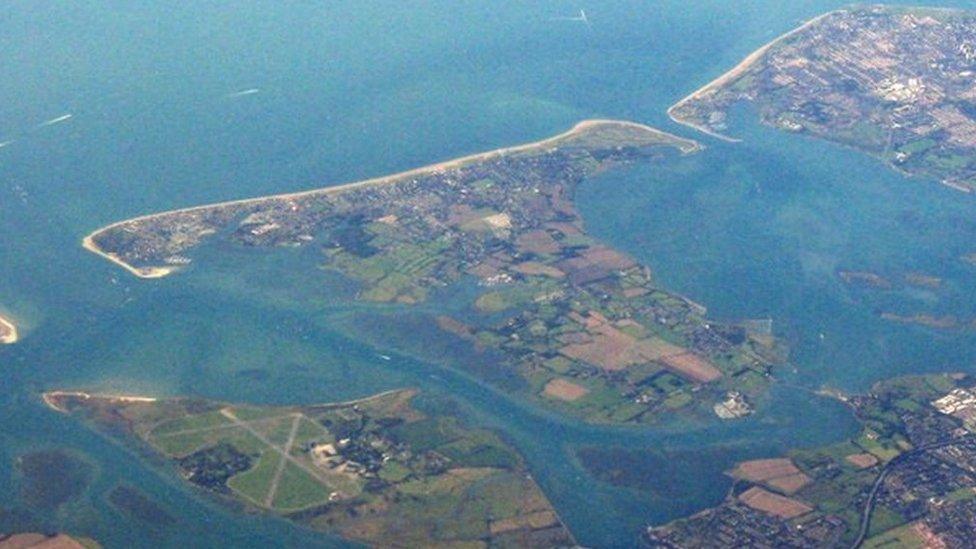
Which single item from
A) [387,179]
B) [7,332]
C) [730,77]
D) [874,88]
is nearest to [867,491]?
[387,179]

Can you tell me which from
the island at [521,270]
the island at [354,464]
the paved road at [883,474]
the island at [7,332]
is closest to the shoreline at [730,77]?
the island at [521,270]

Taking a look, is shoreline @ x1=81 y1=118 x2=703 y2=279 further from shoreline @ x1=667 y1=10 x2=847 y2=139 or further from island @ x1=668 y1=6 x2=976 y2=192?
island @ x1=668 y1=6 x2=976 y2=192

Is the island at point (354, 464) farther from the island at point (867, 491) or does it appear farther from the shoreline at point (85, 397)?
the island at point (867, 491)

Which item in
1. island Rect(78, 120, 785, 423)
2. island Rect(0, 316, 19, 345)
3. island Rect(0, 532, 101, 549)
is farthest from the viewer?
island Rect(0, 316, 19, 345)

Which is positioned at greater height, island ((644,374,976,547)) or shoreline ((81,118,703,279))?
shoreline ((81,118,703,279))

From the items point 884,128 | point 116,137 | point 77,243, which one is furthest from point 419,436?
point 884,128

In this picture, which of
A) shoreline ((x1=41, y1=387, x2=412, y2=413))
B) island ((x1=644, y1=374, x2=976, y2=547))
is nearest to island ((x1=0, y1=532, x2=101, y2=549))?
shoreline ((x1=41, y1=387, x2=412, y2=413))

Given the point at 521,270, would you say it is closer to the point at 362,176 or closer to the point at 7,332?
the point at 362,176
